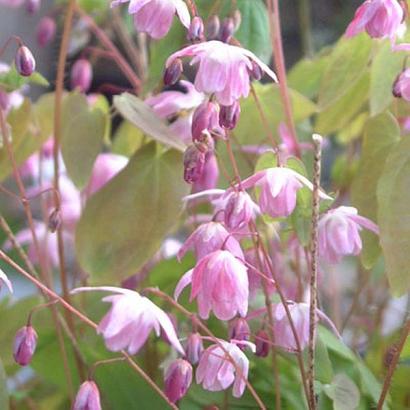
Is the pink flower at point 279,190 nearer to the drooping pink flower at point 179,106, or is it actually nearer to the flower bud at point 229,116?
the flower bud at point 229,116

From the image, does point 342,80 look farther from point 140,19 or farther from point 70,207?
point 70,207

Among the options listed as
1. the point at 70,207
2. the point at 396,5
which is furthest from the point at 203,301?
the point at 70,207

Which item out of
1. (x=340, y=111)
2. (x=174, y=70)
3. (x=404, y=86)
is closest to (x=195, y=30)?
(x=174, y=70)

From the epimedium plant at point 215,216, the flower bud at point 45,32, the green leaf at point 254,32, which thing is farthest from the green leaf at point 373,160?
the flower bud at point 45,32

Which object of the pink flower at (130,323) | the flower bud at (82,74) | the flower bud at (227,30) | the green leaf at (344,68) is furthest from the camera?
the flower bud at (82,74)

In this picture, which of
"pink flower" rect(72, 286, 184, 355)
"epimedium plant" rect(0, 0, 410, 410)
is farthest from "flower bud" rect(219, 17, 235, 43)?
"pink flower" rect(72, 286, 184, 355)

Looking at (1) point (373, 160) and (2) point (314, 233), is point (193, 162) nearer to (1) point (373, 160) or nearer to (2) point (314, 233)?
(2) point (314, 233)
